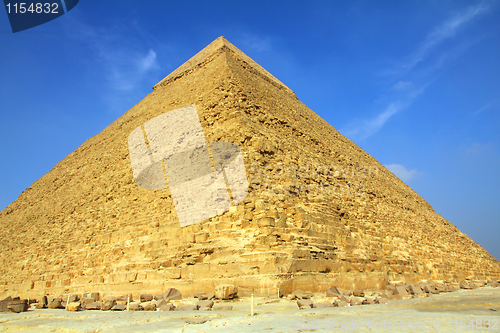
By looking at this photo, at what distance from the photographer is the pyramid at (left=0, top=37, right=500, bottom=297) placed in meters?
7.04

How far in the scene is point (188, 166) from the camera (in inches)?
391

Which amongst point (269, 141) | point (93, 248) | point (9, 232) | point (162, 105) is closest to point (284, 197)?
point (269, 141)

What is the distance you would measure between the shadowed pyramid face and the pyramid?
0.21ft

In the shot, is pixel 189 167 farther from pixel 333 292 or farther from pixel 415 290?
pixel 415 290

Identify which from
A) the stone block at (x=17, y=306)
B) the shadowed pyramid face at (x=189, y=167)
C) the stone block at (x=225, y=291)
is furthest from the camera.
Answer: the shadowed pyramid face at (x=189, y=167)

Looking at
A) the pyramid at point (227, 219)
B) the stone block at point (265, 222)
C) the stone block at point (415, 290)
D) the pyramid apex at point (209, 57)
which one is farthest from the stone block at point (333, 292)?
the pyramid apex at point (209, 57)

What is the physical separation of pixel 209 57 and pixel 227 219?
1255 centimetres

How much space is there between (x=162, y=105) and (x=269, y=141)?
336 inches

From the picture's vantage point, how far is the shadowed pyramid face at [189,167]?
8023mm

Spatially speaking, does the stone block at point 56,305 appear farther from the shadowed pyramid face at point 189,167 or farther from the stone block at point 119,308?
the shadowed pyramid face at point 189,167

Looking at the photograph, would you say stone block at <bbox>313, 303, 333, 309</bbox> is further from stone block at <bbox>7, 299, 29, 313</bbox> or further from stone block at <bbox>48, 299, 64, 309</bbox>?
stone block at <bbox>7, 299, 29, 313</bbox>

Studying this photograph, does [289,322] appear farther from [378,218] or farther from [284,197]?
[378,218]

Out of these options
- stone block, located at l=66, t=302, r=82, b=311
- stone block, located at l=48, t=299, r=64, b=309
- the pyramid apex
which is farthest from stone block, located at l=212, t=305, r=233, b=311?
the pyramid apex

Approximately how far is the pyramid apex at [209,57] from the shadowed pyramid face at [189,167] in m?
5.05
